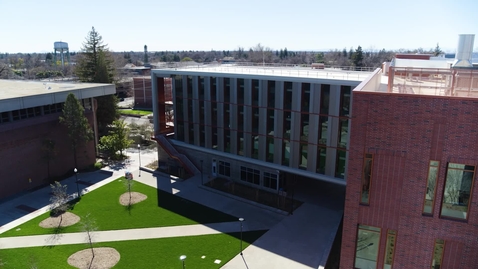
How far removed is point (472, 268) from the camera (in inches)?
506

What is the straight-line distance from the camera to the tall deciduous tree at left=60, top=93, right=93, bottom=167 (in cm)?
3353

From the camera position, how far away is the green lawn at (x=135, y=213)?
1025 inches

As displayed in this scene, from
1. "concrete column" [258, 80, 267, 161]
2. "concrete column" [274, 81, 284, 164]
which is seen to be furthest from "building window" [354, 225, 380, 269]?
"concrete column" [258, 80, 267, 161]

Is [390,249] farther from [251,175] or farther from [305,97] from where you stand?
[251,175]

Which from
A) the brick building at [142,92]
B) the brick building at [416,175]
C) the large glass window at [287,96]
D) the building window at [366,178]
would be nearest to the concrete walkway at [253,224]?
the large glass window at [287,96]

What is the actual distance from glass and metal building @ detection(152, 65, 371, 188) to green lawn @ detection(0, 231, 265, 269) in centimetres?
830

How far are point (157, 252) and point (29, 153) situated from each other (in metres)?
18.3

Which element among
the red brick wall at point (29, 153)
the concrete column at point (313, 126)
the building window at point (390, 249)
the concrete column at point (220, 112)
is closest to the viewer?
the building window at point (390, 249)

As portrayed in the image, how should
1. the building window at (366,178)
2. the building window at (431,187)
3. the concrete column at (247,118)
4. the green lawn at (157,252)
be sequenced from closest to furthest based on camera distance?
1. the building window at (431,187)
2. the building window at (366,178)
3. the green lawn at (157,252)
4. the concrete column at (247,118)

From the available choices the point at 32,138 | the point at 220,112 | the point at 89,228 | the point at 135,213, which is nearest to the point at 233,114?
the point at 220,112

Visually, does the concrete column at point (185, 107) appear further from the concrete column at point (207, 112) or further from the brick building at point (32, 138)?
the brick building at point (32, 138)

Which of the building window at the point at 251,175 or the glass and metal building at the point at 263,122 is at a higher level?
the glass and metal building at the point at 263,122

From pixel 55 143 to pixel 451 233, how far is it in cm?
3438

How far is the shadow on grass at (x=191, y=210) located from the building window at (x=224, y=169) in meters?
6.04
